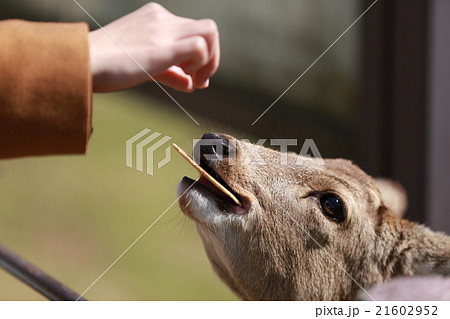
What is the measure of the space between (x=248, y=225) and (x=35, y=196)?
1458 mm

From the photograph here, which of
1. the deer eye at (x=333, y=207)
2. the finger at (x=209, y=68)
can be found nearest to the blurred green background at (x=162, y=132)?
the deer eye at (x=333, y=207)

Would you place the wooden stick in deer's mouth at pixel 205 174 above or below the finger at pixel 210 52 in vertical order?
below

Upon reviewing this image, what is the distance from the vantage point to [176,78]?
0.95 m

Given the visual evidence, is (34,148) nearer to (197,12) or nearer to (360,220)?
(360,220)

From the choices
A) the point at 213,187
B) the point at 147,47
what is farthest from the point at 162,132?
the point at 147,47

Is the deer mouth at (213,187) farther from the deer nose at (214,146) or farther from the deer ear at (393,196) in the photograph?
the deer ear at (393,196)

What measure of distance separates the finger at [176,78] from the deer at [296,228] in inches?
7.2

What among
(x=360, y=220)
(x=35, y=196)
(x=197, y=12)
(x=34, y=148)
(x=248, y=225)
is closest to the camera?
(x=34, y=148)

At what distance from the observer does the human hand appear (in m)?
0.83

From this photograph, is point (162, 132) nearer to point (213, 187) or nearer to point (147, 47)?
point (213, 187)

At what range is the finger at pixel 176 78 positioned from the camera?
0.95 meters

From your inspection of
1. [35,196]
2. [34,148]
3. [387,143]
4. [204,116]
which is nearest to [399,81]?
[387,143]

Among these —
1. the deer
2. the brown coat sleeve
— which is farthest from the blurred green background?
the brown coat sleeve

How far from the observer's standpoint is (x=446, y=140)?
2.53 meters
